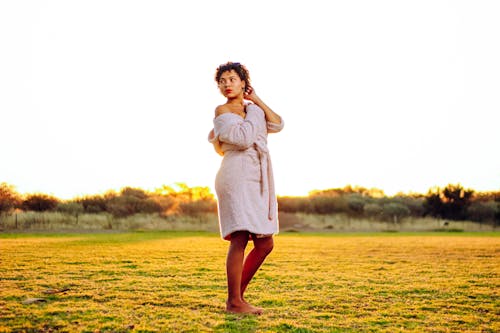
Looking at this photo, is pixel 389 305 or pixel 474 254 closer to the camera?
pixel 389 305

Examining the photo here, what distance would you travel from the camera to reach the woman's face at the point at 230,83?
174 inches

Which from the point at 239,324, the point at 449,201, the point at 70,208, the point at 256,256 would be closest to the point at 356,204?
the point at 449,201

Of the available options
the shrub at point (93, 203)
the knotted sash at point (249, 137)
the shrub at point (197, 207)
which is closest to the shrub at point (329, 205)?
the shrub at point (197, 207)

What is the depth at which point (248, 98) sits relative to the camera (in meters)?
4.55

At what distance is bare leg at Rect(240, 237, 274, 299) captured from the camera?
4.48m

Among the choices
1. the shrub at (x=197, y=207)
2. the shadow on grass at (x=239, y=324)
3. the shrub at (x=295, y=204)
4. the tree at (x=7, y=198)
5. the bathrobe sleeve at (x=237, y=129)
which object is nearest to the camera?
the shadow on grass at (x=239, y=324)

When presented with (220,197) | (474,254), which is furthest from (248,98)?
(474,254)

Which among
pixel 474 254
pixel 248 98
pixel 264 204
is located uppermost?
pixel 248 98

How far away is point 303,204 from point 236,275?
41.6 metres

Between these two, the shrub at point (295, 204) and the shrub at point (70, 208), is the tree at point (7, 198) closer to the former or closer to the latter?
the shrub at point (70, 208)

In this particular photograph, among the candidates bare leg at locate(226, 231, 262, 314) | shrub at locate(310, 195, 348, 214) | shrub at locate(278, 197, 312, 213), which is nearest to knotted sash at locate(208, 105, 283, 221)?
bare leg at locate(226, 231, 262, 314)

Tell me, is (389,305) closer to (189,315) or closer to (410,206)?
(189,315)

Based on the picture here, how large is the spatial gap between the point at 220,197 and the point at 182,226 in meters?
27.1

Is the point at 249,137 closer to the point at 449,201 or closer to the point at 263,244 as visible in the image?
the point at 263,244
